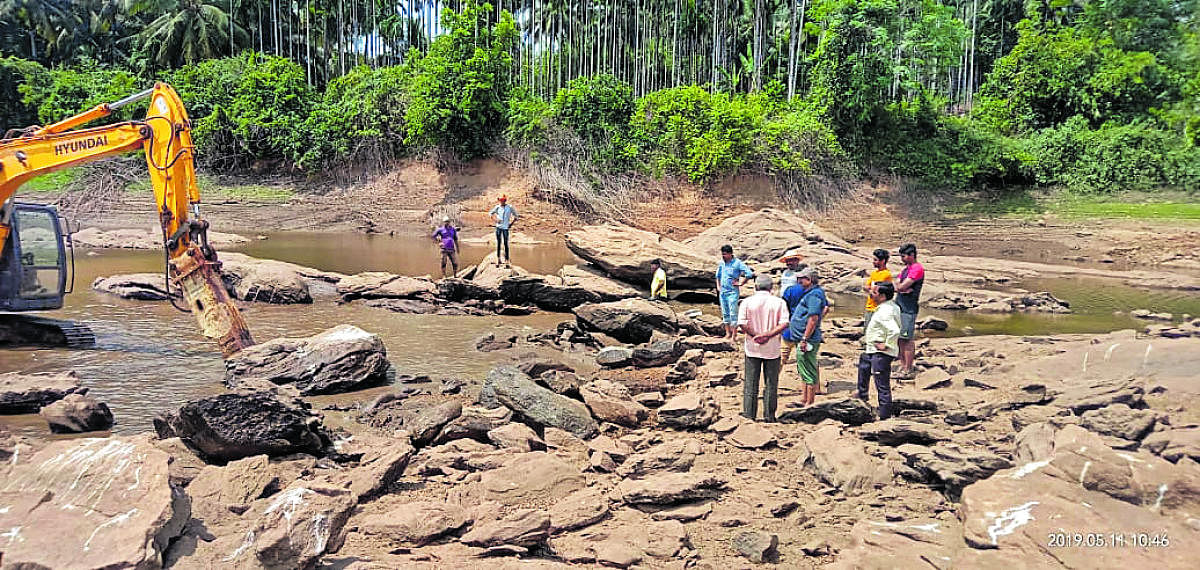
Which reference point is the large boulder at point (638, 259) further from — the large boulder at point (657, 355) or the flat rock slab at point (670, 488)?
the flat rock slab at point (670, 488)

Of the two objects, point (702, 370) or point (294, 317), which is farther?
point (294, 317)

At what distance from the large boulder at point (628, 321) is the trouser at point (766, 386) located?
14.1 feet

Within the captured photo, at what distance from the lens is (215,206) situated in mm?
28547

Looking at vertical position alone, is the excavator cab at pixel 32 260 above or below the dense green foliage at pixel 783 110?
below

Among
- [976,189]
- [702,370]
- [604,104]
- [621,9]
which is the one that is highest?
[621,9]

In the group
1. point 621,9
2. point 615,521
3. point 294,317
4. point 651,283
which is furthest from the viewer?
point 621,9

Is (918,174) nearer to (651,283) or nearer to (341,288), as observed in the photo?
(651,283)

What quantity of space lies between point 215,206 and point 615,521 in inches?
1090

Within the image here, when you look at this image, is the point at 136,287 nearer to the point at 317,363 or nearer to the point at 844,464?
the point at 317,363

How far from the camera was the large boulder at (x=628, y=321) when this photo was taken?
1270cm

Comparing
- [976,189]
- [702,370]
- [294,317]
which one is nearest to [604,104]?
[976,189]

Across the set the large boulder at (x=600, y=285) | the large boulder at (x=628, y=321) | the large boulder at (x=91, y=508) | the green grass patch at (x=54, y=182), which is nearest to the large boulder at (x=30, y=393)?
the large boulder at (x=91, y=508)

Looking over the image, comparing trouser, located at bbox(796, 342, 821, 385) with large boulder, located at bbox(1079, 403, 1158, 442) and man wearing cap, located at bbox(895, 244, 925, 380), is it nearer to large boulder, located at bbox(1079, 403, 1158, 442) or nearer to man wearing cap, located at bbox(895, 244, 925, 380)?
man wearing cap, located at bbox(895, 244, 925, 380)

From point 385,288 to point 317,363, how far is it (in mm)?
6038
